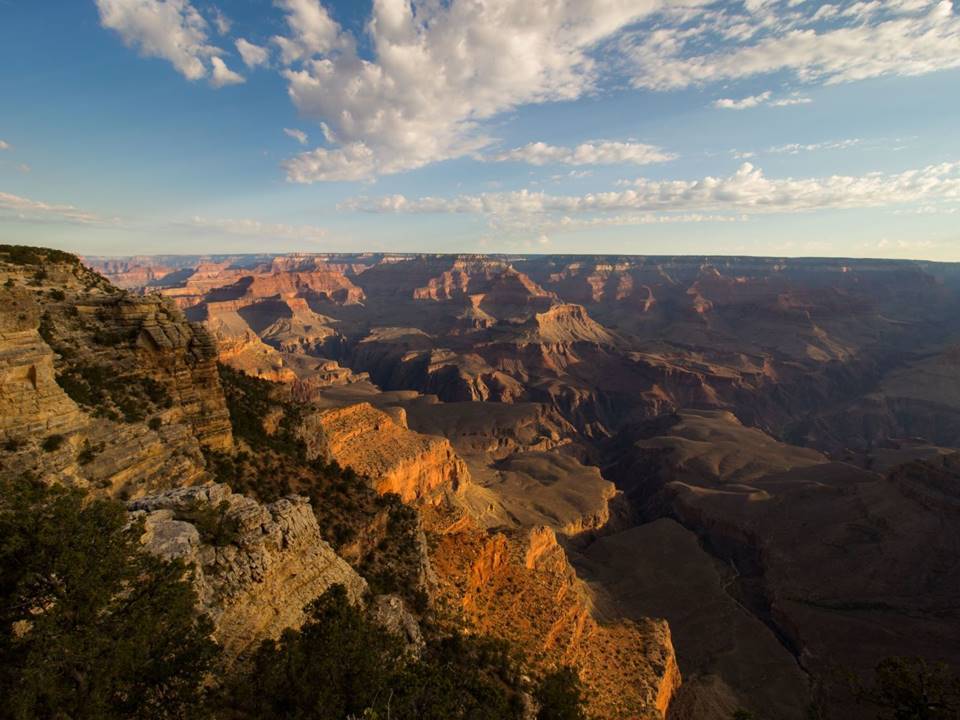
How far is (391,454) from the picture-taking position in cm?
5606

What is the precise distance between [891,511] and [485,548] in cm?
5706

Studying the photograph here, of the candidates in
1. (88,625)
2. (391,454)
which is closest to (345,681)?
(88,625)

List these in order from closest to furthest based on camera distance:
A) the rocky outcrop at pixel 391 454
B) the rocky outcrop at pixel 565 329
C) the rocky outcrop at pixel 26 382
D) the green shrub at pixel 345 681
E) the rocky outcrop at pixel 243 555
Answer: the green shrub at pixel 345 681
the rocky outcrop at pixel 243 555
the rocky outcrop at pixel 26 382
the rocky outcrop at pixel 391 454
the rocky outcrop at pixel 565 329

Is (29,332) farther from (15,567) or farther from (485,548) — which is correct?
(485,548)

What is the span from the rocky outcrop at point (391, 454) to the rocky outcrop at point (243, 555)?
104ft

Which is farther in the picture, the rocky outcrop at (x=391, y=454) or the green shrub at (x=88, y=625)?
the rocky outcrop at (x=391, y=454)

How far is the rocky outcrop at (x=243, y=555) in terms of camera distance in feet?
43.8

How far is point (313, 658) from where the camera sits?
42.1ft

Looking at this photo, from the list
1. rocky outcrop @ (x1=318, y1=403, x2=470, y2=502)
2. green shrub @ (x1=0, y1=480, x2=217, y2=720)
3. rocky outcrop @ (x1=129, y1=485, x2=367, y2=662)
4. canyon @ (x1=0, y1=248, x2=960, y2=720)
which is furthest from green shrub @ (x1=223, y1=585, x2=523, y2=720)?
rocky outcrop @ (x1=318, y1=403, x2=470, y2=502)

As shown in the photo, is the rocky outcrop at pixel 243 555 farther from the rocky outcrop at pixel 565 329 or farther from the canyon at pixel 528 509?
the rocky outcrop at pixel 565 329

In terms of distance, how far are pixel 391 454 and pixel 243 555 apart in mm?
41862

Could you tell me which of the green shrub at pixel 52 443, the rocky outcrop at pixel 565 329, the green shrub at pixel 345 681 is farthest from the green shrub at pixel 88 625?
the rocky outcrop at pixel 565 329

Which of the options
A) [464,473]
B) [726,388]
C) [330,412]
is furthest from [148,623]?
[726,388]

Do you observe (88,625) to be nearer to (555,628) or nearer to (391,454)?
(555,628)
